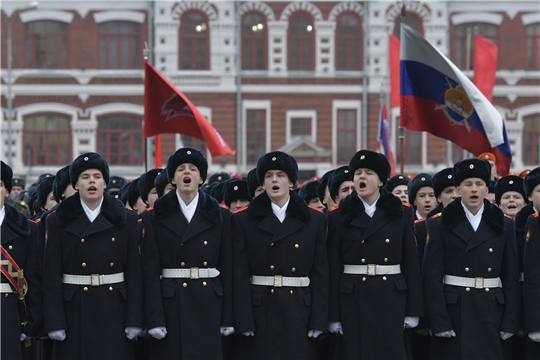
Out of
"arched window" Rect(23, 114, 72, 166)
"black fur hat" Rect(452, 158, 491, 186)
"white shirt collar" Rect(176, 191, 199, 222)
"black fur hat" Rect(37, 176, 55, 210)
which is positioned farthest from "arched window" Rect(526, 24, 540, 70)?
"white shirt collar" Rect(176, 191, 199, 222)

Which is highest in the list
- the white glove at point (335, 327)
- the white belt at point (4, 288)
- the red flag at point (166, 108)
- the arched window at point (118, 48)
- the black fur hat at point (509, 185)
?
the arched window at point (118, 48)

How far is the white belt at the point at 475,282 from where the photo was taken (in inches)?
317

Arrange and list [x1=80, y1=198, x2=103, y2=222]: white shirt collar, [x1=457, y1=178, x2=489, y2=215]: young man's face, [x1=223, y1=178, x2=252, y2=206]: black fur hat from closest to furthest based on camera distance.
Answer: [x1=80, y1=198, x2=103, y2=222]: white shirt collar
[x1=457, y1=178, x2=489, y2=215]: young man's face
[x1=223, y1=178, x2=252, y2=206]: black fur hat

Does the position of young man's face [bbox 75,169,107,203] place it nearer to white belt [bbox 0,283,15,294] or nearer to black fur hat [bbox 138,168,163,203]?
white belt [bbox 0,283,15,294]

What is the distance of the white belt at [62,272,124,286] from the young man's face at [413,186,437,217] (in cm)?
371

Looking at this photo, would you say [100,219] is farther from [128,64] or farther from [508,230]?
[128,64]

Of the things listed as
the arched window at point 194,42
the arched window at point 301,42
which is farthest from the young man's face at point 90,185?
the arched window at point 301,42

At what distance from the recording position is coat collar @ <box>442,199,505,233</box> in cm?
810

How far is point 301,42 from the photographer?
36.6 m

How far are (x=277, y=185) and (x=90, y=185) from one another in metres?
1.47

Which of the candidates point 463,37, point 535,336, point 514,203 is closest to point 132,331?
point 535,336

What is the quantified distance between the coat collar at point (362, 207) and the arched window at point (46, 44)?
30.1m

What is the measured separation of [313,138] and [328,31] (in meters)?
3.92

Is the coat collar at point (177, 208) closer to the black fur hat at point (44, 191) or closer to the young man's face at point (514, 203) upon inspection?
the black fur hat at point (44, 191)
